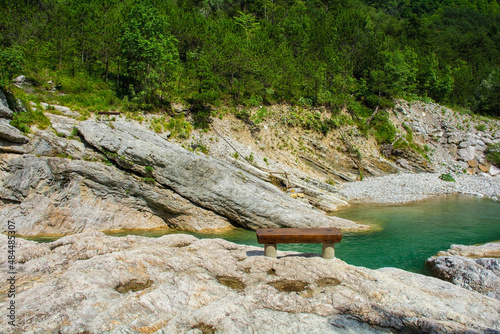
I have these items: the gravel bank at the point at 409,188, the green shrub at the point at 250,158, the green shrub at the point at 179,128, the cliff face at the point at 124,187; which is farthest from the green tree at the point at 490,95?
the green shrub at the point at 179,128

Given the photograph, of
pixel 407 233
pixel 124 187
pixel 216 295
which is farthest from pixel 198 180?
pixel 407 233

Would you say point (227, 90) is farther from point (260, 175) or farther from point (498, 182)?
point (498, 182)

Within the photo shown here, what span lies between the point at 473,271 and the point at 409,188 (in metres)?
20.4

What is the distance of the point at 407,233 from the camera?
15.8 metres

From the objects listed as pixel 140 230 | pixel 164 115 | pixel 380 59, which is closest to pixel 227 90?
pixel 164 115

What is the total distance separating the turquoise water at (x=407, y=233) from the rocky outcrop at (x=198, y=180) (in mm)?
1329

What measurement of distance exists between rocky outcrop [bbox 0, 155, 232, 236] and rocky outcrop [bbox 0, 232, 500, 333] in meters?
8.15

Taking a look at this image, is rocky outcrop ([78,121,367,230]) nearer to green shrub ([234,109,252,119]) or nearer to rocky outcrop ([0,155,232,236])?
rocky outcrop ([0,155,232,236])

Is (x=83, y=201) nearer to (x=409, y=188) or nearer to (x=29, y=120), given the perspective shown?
(x=29, y=120)

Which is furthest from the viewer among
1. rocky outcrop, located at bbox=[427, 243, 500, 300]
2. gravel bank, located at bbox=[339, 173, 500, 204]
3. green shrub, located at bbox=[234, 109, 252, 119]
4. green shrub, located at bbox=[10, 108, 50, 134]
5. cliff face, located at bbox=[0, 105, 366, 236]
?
green shrub, located at bbox=[234, 109, 252, 119]

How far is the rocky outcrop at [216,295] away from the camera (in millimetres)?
5094

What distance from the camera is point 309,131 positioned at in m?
33.1

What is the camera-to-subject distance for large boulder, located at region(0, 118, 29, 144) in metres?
Result: 15.2

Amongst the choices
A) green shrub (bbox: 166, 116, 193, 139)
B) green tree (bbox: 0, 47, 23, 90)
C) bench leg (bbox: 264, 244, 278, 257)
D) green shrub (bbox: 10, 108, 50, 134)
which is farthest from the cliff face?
bench leg (bbox: 264, 244, 278, 257)
